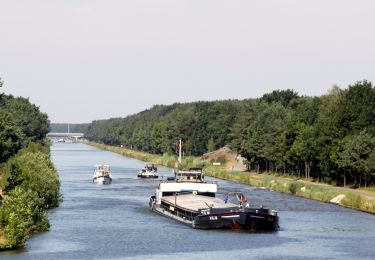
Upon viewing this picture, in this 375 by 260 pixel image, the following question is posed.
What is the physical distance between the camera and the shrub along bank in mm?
71250

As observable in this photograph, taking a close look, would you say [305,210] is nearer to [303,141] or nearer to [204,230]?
[204,230]

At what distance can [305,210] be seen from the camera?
109m

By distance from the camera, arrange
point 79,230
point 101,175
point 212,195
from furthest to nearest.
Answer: point 101,175 → point 212,195 → point 79,230

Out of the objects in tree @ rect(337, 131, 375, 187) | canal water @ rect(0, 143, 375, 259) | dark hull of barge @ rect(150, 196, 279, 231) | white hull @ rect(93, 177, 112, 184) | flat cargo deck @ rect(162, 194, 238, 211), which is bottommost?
canal water @ rect(0, 143, 375, 259)

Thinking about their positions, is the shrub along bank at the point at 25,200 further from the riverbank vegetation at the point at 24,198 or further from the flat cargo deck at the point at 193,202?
the flat cargo deck at the point at 193,202

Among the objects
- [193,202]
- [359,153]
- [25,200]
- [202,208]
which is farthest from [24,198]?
[359,153]

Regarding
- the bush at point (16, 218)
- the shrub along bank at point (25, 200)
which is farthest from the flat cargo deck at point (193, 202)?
the bush at point (16, 218)

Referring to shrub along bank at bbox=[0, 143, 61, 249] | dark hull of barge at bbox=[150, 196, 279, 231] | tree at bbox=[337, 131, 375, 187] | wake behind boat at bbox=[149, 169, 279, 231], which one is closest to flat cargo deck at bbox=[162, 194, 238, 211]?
wake behind boat at bbox=[149, 169, 279, 231]

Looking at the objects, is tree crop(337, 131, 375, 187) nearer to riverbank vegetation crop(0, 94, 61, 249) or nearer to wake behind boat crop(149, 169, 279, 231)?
wake behind boat crop(149, 169, 279, 231)

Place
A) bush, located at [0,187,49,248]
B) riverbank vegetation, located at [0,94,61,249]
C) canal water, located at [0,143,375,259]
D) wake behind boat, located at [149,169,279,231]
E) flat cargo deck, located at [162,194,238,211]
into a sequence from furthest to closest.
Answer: flat cargo deck, located at [162,194,238,211]
wake behind boat, located at [149,169,279,231]
canal water, located at [0,143,375,259]
riverbank vegetation, located at [0,94,61,249]
bush, located at [0,187,49,248]

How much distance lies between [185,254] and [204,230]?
55.9 feet

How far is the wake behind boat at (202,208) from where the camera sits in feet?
292

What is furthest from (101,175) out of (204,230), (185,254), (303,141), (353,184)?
(185,254)

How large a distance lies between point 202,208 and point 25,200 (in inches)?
894
